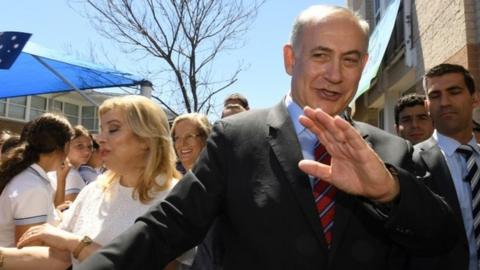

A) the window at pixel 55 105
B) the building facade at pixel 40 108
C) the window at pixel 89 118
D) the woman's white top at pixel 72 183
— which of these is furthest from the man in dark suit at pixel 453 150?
the window at pixel 89 118

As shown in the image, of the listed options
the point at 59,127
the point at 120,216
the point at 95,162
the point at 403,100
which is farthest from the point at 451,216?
the point at 95,162

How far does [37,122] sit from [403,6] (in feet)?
26.6

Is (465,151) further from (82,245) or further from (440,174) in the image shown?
(82,245)

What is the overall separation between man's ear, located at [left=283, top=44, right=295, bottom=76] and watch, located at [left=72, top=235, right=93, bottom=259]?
1308 millimetres

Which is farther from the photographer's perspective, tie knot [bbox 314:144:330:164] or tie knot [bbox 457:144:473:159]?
tie knot [bbox 457:144:473:159]

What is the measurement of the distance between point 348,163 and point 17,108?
30.6 metres

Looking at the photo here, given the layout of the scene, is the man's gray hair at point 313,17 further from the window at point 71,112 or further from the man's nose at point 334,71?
the window at point 71,112

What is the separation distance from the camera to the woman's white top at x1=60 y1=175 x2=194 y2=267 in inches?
99.8

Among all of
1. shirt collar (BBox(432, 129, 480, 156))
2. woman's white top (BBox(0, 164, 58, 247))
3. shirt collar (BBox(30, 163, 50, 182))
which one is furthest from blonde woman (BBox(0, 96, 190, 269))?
shirt collar (BBox(432, 129, 480, 156))

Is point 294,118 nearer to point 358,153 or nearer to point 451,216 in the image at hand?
point 358,153

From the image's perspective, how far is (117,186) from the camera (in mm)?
2758

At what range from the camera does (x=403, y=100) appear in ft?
15.3

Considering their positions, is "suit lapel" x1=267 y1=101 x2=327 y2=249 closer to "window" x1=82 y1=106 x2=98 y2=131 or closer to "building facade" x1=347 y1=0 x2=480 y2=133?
"building facade" x1=347 y1=0 x2=480 y2=133

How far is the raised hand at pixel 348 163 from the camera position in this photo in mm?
1323
